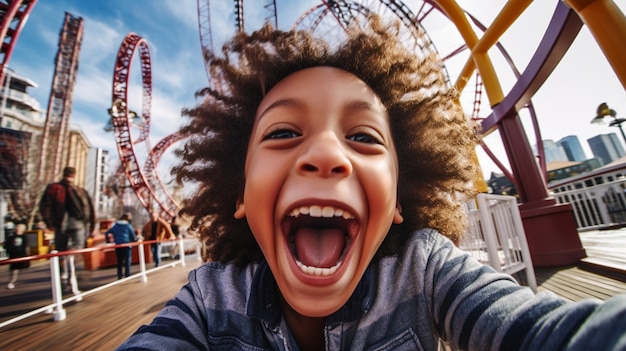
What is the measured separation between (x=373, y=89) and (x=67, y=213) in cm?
454

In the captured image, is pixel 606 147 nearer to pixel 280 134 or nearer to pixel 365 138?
pixel 365 138

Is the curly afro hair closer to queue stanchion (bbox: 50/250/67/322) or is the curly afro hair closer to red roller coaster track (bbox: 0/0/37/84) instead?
queue stanchion (bbox: 50/250/67/322)

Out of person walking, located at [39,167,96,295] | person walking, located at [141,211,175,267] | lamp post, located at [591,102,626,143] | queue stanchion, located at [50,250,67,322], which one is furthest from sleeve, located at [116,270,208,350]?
lamp post, located at [591,102,626,143]

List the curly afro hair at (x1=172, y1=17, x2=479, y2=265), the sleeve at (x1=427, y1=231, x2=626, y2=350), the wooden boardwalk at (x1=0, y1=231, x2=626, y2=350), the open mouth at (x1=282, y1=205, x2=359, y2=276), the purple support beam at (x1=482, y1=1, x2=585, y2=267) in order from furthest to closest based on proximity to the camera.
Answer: the purple support beam at (x1=482, y1=1, x2=585, y2=267) → the wooden boardwalk at (x1=0, y1=231, x2=626, y2=350) → the curly afro hair at (x1=172, y1=17, x2=479, y2=265) → the open mouth at (x1=282, y1=205, x2=359, y2=276) → the sleeve at (x1=427, y1=231, x2=626, y2=350)

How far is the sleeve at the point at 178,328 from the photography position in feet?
2.41

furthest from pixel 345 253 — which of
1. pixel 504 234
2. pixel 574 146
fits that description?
pixel 574 146

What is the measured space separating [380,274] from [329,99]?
0.62 metres

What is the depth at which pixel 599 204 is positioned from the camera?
5.54 meters

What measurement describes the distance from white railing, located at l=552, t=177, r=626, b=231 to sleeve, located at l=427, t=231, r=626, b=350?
6295mm

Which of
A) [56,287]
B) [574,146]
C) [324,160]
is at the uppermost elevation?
[574,146]

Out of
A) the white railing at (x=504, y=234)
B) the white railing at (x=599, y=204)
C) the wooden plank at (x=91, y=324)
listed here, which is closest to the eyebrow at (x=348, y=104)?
the white railing at (x=504, y=234)

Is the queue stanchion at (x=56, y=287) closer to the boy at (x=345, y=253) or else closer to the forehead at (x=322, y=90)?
the boy at (x=345, y=253)

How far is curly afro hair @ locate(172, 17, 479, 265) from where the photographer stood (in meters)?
1.28

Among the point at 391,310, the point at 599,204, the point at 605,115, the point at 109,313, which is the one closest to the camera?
the point at 391,310
